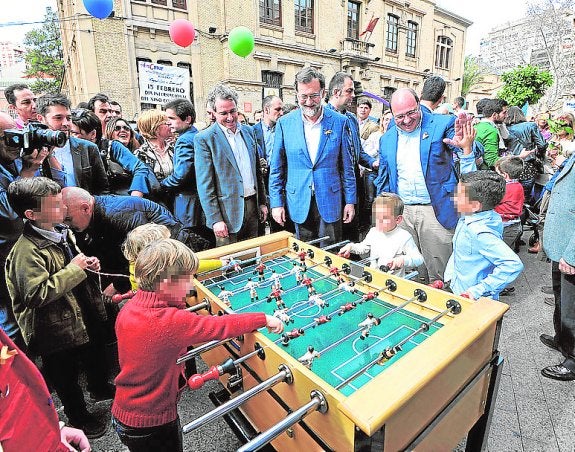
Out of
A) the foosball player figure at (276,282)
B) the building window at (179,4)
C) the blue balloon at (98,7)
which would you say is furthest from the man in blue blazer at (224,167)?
the building window at (179,4)

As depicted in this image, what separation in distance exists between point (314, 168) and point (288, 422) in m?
2.24

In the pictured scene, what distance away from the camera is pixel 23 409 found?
94 centimetres

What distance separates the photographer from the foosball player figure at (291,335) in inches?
54.7

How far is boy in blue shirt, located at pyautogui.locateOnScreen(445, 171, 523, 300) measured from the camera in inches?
69.2

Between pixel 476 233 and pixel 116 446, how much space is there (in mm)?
2273

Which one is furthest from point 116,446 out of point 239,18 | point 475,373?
point 239,18

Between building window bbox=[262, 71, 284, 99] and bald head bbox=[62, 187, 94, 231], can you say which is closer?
bald head bbox=[62, 187, 94, 231]

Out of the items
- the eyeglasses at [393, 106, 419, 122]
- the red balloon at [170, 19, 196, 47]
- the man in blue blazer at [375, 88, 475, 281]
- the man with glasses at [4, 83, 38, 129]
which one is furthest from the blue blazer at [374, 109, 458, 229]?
the red balloon at [170, 19, 196, 47]

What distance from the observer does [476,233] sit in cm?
189

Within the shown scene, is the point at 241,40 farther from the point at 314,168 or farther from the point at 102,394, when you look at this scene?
the point at 102,394

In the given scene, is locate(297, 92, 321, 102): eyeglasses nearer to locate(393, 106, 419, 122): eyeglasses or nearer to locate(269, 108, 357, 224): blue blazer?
locate(269, 108, 357, 224): blue blazer

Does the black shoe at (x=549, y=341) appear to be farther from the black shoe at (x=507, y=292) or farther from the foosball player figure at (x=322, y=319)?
the foosball player figure at (x=322, y=319)

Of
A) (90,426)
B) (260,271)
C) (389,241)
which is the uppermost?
(389,241)

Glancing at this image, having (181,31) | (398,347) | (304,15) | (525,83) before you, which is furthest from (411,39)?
(398,347)
